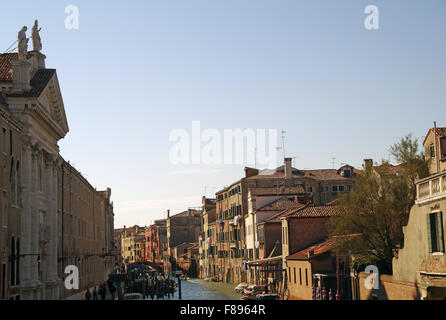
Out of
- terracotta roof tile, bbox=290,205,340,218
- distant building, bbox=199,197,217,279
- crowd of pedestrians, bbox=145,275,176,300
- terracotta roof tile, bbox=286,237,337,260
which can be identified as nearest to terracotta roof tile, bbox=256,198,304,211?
terracotta roof tile, bbox=290,205,340,218

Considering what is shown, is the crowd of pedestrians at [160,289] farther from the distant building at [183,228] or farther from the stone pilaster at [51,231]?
the distant building at [183,228]

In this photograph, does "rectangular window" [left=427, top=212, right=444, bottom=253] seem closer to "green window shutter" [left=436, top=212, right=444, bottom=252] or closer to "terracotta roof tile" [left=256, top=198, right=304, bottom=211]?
"green window shutter" [left=436, top=212, right=444, bottom=252]

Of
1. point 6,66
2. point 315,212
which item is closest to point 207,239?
point 315,212

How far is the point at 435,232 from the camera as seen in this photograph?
2191 cm

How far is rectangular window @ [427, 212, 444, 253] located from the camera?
70.2ft

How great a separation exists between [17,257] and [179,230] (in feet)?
287

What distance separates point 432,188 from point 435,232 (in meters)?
1.45

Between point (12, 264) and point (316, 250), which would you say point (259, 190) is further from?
point (12, 264)

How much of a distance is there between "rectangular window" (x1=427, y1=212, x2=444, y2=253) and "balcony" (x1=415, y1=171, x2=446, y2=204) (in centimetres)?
58

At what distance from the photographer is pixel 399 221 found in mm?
32938

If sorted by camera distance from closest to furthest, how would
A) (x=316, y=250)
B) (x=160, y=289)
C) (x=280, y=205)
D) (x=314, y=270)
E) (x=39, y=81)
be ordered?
(x=39, y=81), (x=314, y=270), (x=316, y=250), (x=280, y=205), (x=160, y=289)

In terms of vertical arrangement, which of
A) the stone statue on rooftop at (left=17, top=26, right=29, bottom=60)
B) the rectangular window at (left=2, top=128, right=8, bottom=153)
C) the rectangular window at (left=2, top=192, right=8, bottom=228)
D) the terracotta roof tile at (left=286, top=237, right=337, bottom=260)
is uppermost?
the stone statue on rooftop at (left=17, top=26, right=29, bottom=60)
